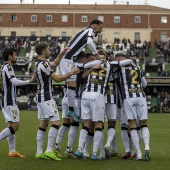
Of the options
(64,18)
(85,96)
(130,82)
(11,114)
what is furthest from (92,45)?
(64,18)

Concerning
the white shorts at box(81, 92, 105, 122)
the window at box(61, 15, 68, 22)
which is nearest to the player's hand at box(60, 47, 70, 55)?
the white shorts at box(81, 92, 105, 122)

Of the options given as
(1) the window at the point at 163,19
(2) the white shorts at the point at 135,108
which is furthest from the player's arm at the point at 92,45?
(1) the window at the point at 163,19

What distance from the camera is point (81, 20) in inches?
3593

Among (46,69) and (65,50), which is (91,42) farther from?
(46,69)

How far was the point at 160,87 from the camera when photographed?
5906cm

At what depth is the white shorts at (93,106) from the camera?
13344 millimetres

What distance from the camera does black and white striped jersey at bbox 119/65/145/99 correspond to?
45.4 feet

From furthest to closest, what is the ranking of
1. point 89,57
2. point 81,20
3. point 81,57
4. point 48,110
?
1. point 81,20
2. point 81,57
3. point 89,57
4. point 48,110

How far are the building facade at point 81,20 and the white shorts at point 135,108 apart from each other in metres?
77.1

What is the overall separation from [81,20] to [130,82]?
78007 millimetres

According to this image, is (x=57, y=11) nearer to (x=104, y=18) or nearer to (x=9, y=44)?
(x=104, y=18)

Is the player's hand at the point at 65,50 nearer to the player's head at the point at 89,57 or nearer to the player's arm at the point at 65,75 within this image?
the player's head at the point at 89,57

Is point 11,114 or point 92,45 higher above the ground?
point 92,45

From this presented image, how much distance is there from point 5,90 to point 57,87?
4294 cm
